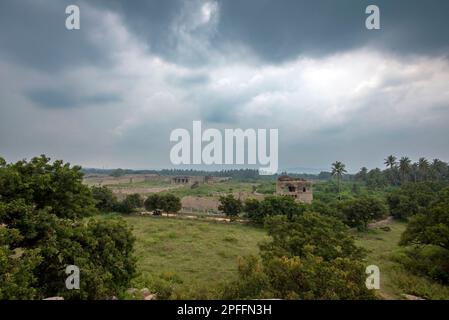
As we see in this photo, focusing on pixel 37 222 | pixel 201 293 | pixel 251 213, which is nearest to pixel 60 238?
pixel 37 222

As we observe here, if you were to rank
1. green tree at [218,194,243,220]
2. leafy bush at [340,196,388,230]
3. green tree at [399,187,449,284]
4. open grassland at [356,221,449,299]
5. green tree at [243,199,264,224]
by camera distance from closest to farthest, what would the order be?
open grassland at [356,221,449,299], green tree at [399,187,449,284], leafy bush at [340,196,388,230], green tree at [243,199,264,224], green tree at [218,194,243,220]

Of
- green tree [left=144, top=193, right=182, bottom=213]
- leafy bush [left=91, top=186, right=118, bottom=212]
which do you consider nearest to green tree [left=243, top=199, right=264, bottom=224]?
green tree [left=144, top=193, right=182, bottom=213]

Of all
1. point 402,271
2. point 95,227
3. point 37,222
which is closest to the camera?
point 37,222

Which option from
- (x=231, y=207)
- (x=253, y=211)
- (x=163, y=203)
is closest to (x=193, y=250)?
(x=253, y=211)

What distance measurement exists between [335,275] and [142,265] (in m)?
15.3

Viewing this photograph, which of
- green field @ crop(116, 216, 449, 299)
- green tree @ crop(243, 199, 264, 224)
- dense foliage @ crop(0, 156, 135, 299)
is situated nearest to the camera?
dense foliage @ crop(0, 156, 135, 299)

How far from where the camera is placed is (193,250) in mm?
26656

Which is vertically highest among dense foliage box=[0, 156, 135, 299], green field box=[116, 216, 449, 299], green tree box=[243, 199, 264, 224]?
dense foliage box=[0, 156, 135, 299]

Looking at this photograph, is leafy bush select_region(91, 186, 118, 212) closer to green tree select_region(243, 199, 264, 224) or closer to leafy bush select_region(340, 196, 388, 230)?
green tree select_region(243, 199, 264, 224)

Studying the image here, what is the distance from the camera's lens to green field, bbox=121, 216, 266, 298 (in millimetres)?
19734

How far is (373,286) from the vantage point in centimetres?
1190

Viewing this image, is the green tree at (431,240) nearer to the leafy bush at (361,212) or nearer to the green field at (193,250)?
the green field at (193,250)
